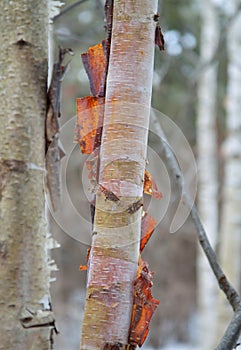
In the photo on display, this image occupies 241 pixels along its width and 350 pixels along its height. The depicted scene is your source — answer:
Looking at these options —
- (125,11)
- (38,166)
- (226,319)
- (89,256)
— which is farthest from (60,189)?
(226,319)

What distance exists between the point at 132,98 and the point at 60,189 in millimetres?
237

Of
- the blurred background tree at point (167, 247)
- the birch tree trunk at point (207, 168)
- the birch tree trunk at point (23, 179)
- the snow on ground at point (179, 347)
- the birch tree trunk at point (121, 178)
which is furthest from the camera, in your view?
the snow on ground at point (179, 347)

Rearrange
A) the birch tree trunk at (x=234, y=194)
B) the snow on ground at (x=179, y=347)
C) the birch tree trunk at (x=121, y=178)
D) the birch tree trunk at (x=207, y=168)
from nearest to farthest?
the birch tree trunk at (x=121, y=178)
the birch tree trunk at (x=234, y=194)
the birch tree trunk at (x=207, y=168)
the snow on ground at (x=179, y=347)

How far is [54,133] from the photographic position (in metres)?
0.65

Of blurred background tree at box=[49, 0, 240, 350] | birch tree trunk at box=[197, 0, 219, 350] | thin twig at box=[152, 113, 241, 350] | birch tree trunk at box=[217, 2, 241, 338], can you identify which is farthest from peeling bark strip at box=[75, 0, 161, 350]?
blurred background tree at box=[49, 0, 240, 350]

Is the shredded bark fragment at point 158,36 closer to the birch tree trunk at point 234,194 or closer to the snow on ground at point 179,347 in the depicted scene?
the birch tree trunk at point 234,194

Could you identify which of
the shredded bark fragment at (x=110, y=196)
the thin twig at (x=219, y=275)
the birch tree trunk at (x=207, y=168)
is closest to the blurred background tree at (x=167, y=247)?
the birch tree trunk at (x=207, y=168)

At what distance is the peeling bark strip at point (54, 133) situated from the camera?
64 centimetres

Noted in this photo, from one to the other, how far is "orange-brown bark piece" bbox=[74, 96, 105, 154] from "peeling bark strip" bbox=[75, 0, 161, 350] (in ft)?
0.12

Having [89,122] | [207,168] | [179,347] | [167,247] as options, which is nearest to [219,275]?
[89,122]

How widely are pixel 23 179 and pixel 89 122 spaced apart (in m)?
0.12

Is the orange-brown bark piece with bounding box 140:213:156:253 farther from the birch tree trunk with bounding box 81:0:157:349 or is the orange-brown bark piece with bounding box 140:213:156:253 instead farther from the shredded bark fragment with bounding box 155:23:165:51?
the shredded bark fragment with bounding box 155:23:165:51

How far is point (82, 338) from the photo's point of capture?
49 centimetres

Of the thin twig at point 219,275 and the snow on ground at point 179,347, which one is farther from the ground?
the thin twig at point 219,275
